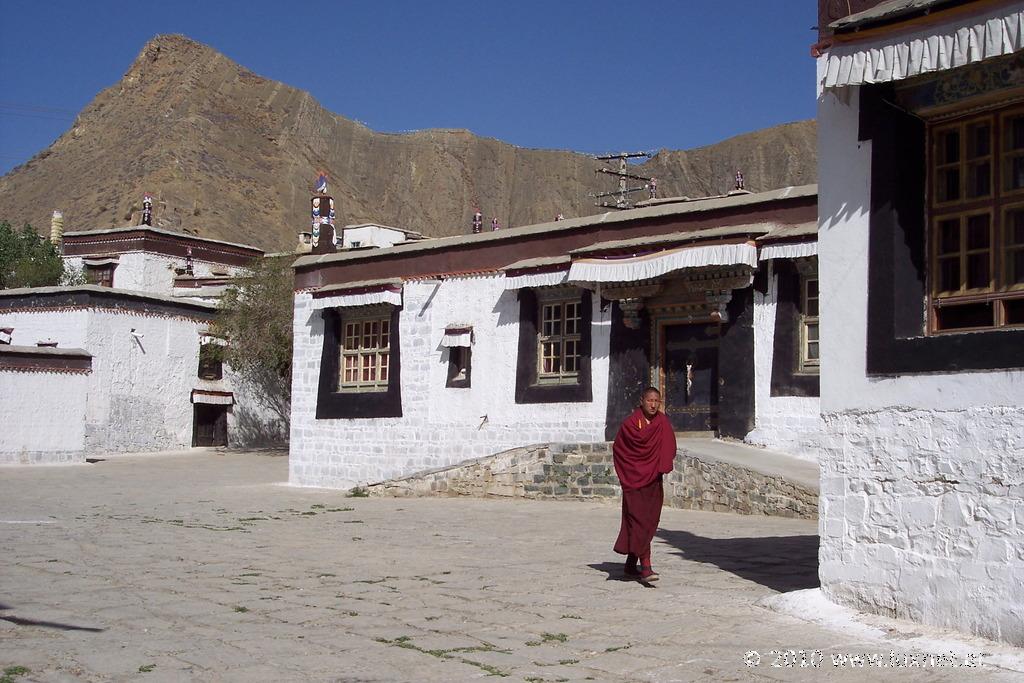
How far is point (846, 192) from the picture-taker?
24.5 ft

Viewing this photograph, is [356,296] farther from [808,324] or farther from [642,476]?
[642,476]

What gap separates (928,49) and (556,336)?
11.8 m

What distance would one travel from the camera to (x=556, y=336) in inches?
725


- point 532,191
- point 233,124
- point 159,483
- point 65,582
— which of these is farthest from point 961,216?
point 532,191

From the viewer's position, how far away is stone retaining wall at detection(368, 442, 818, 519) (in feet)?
43.1

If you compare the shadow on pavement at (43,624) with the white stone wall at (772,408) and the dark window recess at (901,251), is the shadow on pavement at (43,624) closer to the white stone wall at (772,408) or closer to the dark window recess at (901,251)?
the dark window recess at (901,251)

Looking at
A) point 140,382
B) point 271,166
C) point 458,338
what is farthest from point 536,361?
point 271,166

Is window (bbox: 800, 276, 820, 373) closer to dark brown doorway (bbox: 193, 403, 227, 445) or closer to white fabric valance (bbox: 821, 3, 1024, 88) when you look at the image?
white fabric valance (bbox: 821, 3, 1024, 88)

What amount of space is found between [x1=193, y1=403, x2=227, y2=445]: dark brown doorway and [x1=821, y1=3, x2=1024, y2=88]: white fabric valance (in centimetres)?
2875

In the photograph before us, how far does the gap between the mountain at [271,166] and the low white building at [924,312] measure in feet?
202

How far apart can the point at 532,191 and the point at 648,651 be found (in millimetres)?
102238

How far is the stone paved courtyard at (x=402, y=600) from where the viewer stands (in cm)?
595

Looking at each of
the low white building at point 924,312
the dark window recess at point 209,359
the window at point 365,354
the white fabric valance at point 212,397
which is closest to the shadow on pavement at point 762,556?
the low white building at point 924,312

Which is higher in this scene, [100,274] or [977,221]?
[100,274]
